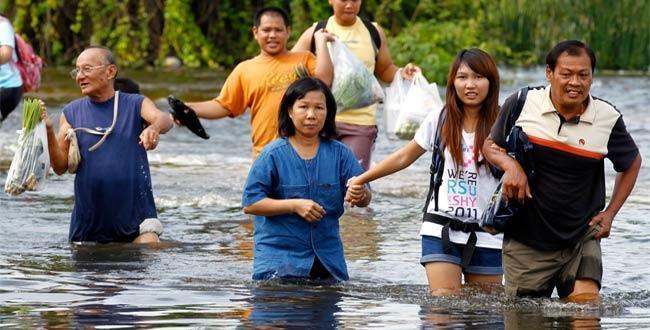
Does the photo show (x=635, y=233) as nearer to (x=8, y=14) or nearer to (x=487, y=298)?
(x=487, y=298)

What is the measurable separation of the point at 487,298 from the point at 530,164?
2.69ft

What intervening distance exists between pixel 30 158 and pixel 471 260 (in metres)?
2.87

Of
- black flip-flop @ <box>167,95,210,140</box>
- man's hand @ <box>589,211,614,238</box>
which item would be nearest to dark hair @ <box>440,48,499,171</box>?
man's hand @ <box>589,211,614,238</box>

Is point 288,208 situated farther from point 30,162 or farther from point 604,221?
point 30,162

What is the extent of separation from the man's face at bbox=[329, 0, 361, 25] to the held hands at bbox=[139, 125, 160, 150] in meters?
2.31

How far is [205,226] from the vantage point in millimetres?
11766

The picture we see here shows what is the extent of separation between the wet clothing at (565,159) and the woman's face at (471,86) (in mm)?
312

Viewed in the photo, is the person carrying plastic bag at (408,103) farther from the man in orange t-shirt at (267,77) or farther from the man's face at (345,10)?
the man in orange t-shirt at (267,77)

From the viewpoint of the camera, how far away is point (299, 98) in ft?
26.8

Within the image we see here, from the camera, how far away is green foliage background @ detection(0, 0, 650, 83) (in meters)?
28.1

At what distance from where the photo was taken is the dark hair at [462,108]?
788cm

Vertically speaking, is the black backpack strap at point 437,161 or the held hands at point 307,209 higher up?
the black backpack strap at point 437,161

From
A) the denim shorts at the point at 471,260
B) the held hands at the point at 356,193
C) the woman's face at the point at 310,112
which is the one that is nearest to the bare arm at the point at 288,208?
the held hands at the point at 356,193

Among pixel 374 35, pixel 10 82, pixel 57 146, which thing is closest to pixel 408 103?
pixel 374 35
